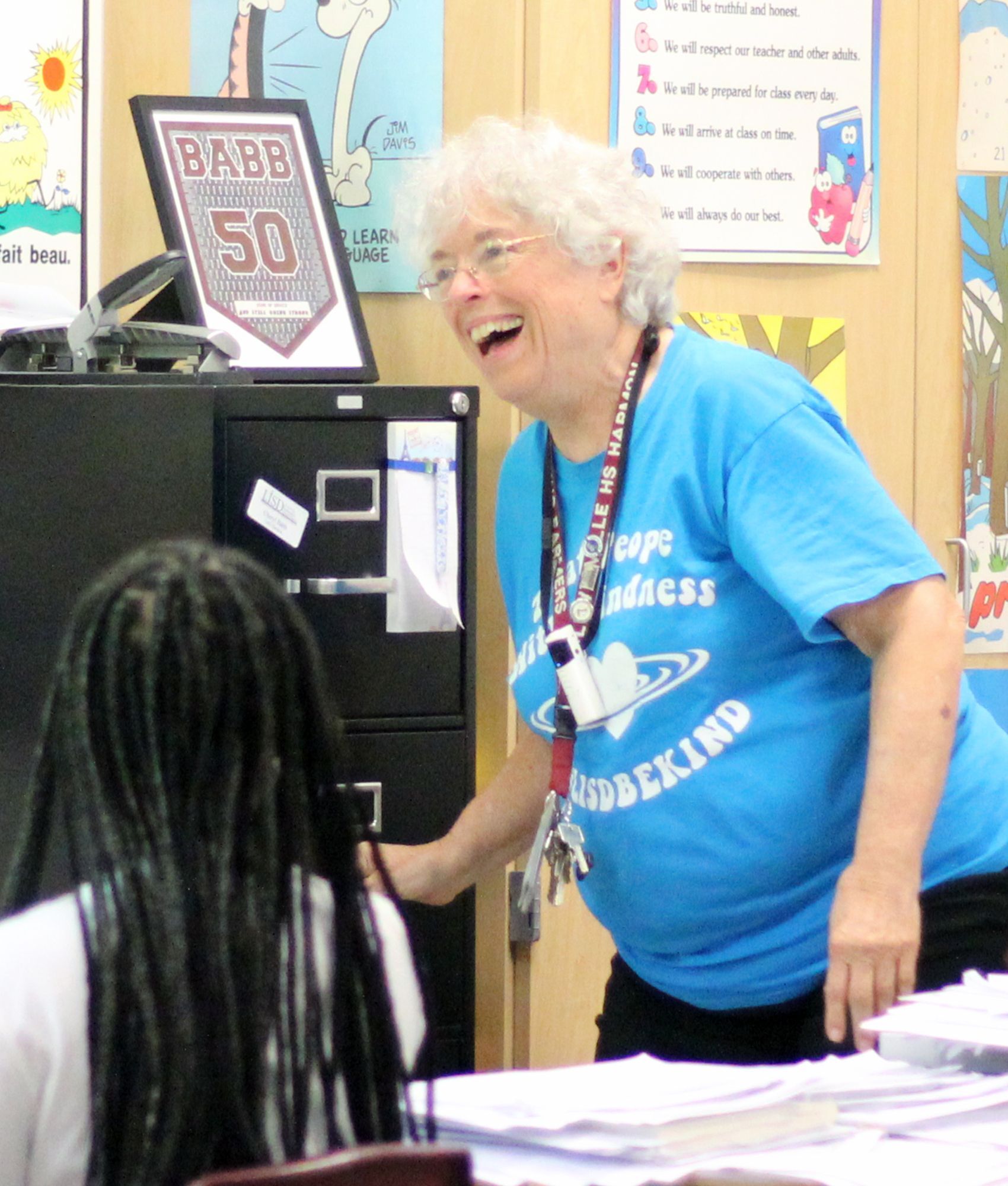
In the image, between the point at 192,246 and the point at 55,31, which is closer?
the point at 192,246

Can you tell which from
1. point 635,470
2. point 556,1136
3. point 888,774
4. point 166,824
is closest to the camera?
point 166,824

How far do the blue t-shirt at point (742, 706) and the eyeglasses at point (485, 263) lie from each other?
260 millimetres

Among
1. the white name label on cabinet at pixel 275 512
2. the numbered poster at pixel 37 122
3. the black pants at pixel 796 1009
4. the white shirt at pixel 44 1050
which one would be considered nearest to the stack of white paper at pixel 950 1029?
the black pants at pixel 796 1009

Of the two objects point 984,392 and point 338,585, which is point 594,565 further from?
point 984,392

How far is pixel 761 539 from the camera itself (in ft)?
4.21

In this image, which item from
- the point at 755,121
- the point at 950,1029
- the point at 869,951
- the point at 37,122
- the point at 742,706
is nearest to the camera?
the point at 950,1029

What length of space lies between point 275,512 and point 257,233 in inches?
18.1

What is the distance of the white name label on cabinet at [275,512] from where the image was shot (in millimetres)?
1899

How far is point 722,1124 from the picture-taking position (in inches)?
35.9

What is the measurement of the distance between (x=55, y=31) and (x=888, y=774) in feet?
5.55

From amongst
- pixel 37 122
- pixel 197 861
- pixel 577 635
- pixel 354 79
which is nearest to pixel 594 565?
pixel 577 635

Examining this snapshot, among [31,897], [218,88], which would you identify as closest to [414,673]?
[218,88]

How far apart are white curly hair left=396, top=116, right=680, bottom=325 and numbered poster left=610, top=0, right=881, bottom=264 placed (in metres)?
0.75

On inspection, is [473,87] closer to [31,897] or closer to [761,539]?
[761,539]
